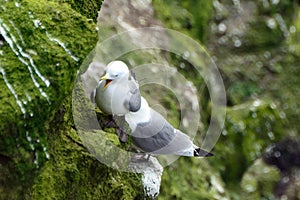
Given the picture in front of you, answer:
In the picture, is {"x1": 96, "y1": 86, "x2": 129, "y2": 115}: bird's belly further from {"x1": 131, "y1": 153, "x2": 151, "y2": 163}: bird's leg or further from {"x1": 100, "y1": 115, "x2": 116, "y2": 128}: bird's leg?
{"x1": 131, "y1": 153, "x2": 151, "y2": 163}: bird's leg

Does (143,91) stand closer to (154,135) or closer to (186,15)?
(154,135)

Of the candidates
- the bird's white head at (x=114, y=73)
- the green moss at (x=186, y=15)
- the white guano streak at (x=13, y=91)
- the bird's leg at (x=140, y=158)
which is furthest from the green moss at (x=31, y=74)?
the green moss at (x=186, y=15)

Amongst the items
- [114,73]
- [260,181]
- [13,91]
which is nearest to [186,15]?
[260,181]

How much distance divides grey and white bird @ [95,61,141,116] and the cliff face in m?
0.16

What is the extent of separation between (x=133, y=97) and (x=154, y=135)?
0.43m

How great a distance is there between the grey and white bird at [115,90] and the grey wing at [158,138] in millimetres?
319

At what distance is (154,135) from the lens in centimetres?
383

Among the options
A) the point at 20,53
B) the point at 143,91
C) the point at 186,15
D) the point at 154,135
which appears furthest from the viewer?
the point at 186,15

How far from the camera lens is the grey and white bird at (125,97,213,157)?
3.72 m

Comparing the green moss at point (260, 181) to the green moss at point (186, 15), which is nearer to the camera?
the green moss at point (260, 181)

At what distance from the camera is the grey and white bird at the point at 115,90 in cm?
340

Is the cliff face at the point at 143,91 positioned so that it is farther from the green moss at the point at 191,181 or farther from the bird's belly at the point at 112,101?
the bird's belly at the point at 112,101

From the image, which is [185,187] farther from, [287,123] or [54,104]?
[287,123]

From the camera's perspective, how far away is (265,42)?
907 centimetres
